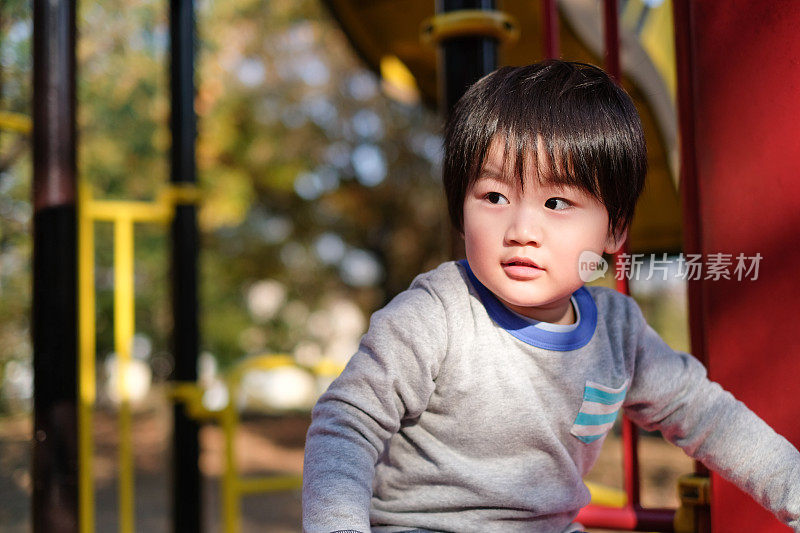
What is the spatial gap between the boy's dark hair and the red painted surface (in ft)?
0.83

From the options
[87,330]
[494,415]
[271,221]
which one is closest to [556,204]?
[494,415]

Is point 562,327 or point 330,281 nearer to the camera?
point 562,327

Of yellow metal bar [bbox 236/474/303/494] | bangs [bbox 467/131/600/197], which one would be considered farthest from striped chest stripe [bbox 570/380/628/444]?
yellow metal bar [bbox 236/474/303/494]

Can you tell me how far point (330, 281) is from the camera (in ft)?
29.9

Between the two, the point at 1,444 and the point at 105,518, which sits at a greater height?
the point at 1,444

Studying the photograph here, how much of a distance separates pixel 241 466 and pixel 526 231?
6610 mm

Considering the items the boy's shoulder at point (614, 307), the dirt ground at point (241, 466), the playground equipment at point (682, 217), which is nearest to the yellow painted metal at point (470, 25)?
the playground equipment at point (682, 217)

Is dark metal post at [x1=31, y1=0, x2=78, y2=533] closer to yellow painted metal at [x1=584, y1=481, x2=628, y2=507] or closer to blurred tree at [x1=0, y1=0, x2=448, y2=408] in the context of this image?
yellow painted metal at [x1=584, y1=481, x2=628, y2=507]

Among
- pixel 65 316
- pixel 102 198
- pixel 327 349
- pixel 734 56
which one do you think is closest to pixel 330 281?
pixel 327 349

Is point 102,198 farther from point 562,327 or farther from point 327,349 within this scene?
point 562,327

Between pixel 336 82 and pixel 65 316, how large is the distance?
7.08 meters

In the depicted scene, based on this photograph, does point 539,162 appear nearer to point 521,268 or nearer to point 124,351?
point 521,268

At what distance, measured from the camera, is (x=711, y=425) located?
3.71 feet

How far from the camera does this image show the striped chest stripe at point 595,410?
3.63 ft
